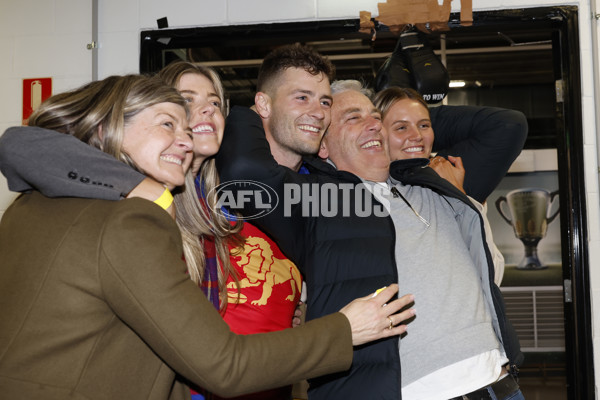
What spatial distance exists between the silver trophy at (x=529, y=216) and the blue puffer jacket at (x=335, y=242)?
4.93 metres

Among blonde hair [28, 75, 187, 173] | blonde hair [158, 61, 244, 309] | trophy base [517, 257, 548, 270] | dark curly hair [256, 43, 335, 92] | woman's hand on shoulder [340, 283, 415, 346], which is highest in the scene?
dark curly hair [256, 43, 335, 92]

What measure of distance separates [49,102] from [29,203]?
255 mm

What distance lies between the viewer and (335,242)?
5.86 feet

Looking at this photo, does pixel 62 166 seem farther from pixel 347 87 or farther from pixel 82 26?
pixel 82 26

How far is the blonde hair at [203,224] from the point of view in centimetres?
173

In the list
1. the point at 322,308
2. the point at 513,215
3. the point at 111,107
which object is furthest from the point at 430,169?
the point at 513,215

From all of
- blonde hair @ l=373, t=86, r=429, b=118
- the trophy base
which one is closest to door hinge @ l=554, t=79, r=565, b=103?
blonde hair @ l=373, t=86, r=429, b=118

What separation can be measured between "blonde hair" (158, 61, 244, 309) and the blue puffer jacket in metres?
0.09

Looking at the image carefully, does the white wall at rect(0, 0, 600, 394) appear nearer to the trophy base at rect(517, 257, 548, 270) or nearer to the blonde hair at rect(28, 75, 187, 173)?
the blonde hair at rect(28, 75, 187, 173)

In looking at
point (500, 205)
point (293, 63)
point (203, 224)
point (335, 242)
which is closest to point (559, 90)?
point (293, 63)

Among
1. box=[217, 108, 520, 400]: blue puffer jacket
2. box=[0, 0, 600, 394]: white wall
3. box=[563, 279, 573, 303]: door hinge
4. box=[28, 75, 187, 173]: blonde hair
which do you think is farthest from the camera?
box=[0, 0, 600, 394]: white wall

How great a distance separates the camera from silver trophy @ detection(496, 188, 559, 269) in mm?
6496

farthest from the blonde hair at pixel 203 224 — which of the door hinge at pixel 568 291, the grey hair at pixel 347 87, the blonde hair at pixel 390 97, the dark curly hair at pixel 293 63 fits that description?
the door hinge at pixel 568 291

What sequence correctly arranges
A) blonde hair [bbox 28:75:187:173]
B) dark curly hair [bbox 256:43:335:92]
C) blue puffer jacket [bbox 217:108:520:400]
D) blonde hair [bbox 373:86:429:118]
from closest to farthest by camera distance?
blonde hair [bbox 28:75:187:173] → blue puffer jacket [bbox 217:108:520:400] → dark curly hair [bbox 256:43:335:92] → blonde hair [bbox 373:86:429:118]
